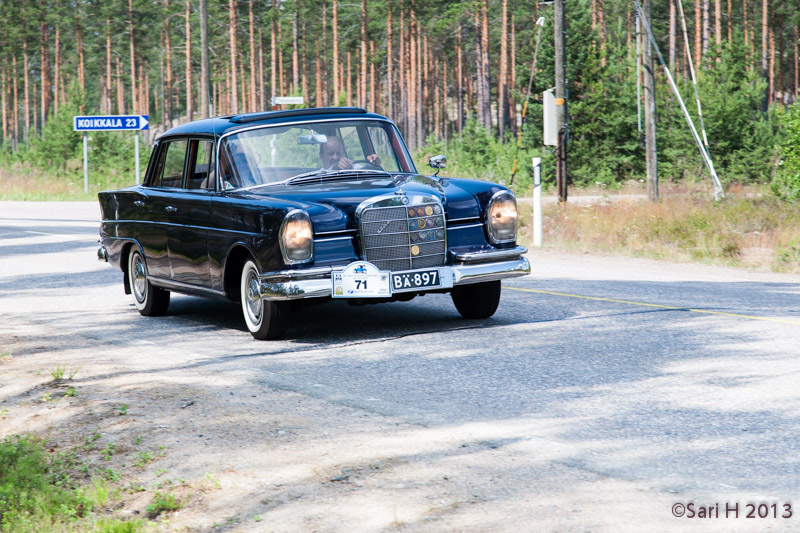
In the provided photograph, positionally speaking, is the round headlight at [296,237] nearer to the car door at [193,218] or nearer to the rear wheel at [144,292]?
the car door at [193,218]

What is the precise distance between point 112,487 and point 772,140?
32.2 meters

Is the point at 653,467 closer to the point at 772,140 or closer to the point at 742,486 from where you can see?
the point at 742,486

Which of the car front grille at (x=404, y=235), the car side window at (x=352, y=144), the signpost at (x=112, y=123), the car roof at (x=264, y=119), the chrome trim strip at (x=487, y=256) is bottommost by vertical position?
Result: the chrome trim strip at (x=487, y=256)

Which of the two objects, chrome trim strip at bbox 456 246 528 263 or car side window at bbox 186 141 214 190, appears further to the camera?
car side window at bbox 186 141 214 190

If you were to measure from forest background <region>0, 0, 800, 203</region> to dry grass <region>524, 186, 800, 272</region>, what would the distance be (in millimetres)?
3066

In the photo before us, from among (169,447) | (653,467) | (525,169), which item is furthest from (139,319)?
(525,169)

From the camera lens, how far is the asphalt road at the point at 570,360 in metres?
4.75

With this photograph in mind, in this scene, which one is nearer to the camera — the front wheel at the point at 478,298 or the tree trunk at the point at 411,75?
the front wheel at the point at 478,298

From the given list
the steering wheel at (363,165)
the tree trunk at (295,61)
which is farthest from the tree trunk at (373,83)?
the steering wheel at (363,165)

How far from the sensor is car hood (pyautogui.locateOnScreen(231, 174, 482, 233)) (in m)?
7.60

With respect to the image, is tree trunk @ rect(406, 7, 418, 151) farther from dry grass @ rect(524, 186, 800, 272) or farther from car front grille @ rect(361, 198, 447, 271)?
car front grille @ rect(361, 198, 447, 271)

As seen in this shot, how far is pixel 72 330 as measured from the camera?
9000 mm

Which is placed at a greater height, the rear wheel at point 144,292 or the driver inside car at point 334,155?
the driver inside car at point 334,155

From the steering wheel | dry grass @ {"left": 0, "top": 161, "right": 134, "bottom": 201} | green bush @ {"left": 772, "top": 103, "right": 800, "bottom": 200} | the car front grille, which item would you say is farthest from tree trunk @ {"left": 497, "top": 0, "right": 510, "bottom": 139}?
the car front grille
